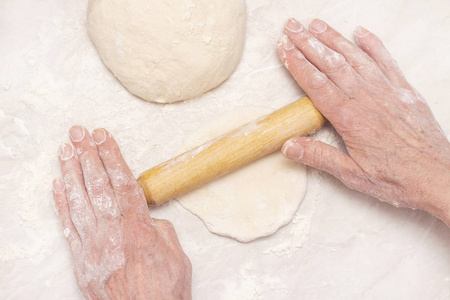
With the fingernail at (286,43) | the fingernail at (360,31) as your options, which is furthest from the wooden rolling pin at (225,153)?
the fingernail at (360,31)


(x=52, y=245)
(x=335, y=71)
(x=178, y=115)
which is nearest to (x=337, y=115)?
(x=335, y=71)

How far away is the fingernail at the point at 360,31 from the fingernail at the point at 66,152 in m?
1.26

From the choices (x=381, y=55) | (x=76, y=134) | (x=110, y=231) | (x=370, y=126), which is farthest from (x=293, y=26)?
(x=110, y=231)

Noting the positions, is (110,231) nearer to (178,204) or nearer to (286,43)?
(178,204)

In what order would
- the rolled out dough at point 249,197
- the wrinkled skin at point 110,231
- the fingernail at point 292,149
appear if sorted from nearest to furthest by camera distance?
1. the wrinkled skin at point 110,231
2. the fingernail at point 292,149
3. the rolled out dough at point 249,197

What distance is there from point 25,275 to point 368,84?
1562mm

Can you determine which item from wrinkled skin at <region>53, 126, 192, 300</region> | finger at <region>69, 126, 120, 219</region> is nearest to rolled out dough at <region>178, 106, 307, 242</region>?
wrinkled skin at <region>53, 126, 192, 300</region>

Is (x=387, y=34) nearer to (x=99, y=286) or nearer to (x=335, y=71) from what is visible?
(x=335, y=71)

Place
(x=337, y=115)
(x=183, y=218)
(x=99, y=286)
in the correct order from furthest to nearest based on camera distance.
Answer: (x=183, y=218), (x=337, y=115), (x=99, y=286)

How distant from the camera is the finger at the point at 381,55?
1737mm

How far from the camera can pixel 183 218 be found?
1786 mm

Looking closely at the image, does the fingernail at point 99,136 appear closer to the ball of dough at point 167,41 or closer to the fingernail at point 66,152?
the fingernail at point 66,152

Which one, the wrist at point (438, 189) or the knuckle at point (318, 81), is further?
the knuckle at point (318, 81)

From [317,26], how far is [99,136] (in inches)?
38.8
